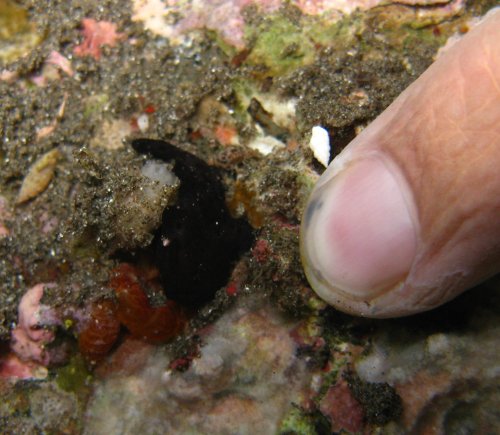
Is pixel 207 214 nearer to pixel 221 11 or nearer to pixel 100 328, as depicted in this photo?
pixel 100 328

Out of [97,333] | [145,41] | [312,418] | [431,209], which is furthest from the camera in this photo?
[145,41]

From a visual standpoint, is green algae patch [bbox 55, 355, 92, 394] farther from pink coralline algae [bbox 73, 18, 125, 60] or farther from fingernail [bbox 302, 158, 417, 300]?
pink coralline algae [bbox 73, 18, 125, 60]

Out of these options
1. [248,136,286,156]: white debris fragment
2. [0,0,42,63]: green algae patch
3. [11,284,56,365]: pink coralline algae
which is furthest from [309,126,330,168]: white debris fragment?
[0,0,42,63]: green algae patch

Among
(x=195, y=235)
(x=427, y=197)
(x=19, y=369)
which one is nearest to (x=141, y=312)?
(x=195, y=235)

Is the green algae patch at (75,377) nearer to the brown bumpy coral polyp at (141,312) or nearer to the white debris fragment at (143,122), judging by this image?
the brown bumpy coral polyp at (141,312)

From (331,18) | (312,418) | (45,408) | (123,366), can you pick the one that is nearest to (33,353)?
(45,408)

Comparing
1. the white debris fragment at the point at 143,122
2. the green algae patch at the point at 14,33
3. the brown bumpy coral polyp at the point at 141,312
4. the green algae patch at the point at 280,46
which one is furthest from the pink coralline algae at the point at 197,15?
the brown bumpy coral polyp at the point at 141,312

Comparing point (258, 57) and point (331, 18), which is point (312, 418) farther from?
point (331, 18)
